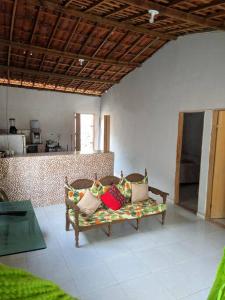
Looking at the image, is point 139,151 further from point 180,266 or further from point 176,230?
point 180,266

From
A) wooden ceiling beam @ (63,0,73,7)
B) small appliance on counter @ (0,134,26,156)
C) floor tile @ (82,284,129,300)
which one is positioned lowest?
floor tile @ (82,284,129,300)

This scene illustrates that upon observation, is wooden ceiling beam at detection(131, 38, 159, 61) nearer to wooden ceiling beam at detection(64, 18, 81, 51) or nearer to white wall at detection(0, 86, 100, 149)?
wooden ceiling beam at detection(64, 18, 81, 51)

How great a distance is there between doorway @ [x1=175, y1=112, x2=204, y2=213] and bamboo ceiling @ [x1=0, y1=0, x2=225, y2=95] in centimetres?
199

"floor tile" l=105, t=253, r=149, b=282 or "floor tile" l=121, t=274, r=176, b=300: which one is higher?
"floor tile" l=105, t=253, r=149, b=282

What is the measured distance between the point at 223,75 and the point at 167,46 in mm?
2008

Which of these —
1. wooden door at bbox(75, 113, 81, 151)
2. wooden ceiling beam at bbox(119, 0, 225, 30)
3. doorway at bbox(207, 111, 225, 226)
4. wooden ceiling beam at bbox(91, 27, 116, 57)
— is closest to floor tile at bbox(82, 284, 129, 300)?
doorway at bbox(207, 111, 225, 226)

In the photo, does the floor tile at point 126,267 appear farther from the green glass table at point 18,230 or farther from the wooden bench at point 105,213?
the green glass table at point 18,230

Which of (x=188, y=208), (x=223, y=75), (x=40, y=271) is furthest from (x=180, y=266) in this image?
(x=223, y=75)

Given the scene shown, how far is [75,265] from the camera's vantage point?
123 inches

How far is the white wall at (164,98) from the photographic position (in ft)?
14.9

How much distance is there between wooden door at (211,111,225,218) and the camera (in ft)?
14.7

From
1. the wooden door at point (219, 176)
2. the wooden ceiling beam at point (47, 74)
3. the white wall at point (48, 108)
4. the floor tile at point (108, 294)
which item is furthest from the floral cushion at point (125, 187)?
the white wall at point (48, 108)

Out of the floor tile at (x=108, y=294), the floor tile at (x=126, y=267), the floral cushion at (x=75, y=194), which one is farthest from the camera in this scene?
the floral cushion at (x=75, y=194)

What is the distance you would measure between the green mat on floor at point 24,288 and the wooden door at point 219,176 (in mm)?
4588
